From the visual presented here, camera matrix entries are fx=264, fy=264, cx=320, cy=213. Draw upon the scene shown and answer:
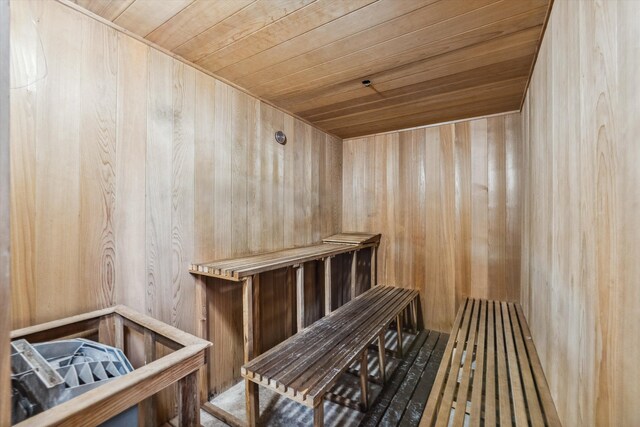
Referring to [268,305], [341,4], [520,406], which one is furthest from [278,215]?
[520,406]

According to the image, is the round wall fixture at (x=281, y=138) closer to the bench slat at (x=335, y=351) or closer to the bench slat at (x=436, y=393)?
the bench slat at (x=335, y=351)

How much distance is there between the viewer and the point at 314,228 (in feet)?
9.70

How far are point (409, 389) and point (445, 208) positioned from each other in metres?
1.74

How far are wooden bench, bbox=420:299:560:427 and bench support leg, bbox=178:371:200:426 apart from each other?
34.2 inches

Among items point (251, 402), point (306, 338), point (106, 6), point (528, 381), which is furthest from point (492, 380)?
point (106, 6)

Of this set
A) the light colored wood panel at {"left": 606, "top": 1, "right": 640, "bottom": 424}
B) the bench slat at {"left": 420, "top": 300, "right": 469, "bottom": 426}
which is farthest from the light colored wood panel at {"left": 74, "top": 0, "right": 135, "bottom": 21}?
the bench slat at {"left": 420, "top": 300, "right": 469, "bottom": 426}

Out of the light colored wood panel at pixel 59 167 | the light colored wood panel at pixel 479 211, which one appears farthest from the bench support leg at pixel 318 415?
the light colored wood panel at pixel 479 211

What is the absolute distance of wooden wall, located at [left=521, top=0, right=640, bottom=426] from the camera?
58 centimetres

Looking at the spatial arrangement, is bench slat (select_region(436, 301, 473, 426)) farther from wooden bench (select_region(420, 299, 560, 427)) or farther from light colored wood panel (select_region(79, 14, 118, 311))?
light colored wood panel (select_region(79, 14, 118, 311))

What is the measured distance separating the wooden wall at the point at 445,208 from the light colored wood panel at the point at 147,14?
2.40m

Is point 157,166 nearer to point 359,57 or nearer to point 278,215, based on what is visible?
point 278,215

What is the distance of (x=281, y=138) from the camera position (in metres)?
2.48

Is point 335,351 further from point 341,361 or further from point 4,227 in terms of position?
point 4,227

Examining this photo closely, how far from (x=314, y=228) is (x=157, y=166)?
1.71 metres
